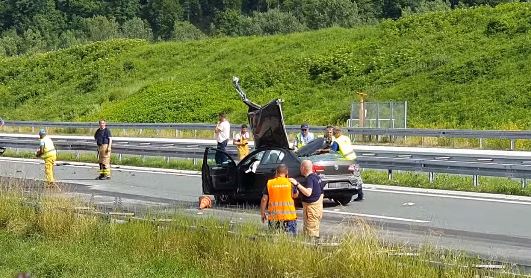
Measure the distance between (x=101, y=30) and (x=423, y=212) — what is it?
10352 centimetres

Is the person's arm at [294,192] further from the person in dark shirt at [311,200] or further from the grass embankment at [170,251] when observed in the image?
the grass embankment at [170,251]

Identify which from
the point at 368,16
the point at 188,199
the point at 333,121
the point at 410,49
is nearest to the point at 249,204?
the point at 188,199

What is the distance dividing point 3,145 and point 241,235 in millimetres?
25024

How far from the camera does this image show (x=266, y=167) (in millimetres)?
16031

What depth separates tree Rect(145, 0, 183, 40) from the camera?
145 metres

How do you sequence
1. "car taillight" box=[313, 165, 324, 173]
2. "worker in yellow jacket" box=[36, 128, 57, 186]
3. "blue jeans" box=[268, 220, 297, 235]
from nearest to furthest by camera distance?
1. "blue jeans" box=[268, 220, 297, 235]
2. "car taillight" box=[313, 165, 324, 173]
3. "worker in yellow jacket" box=[36, 128, 57, 186]

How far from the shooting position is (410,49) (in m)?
47.0

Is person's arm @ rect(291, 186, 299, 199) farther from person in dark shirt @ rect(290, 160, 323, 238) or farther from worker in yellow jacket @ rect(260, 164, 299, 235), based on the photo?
person in dark shirt @ rect(290, 160, 323, 238)

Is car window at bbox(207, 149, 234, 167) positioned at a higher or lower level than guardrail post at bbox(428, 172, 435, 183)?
higher

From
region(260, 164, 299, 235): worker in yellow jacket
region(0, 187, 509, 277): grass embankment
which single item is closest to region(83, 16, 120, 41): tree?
region(0, 187, 509, 277): grass embankment

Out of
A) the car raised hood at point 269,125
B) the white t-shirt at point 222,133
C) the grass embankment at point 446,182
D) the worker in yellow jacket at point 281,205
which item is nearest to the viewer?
the worker in yellow jacket at point 281,205

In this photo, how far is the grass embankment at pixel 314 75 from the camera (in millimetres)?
38594

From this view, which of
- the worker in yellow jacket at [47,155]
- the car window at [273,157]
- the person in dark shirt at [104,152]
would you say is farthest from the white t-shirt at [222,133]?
the car window at [273,157]

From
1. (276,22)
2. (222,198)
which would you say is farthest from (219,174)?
(276,22)
